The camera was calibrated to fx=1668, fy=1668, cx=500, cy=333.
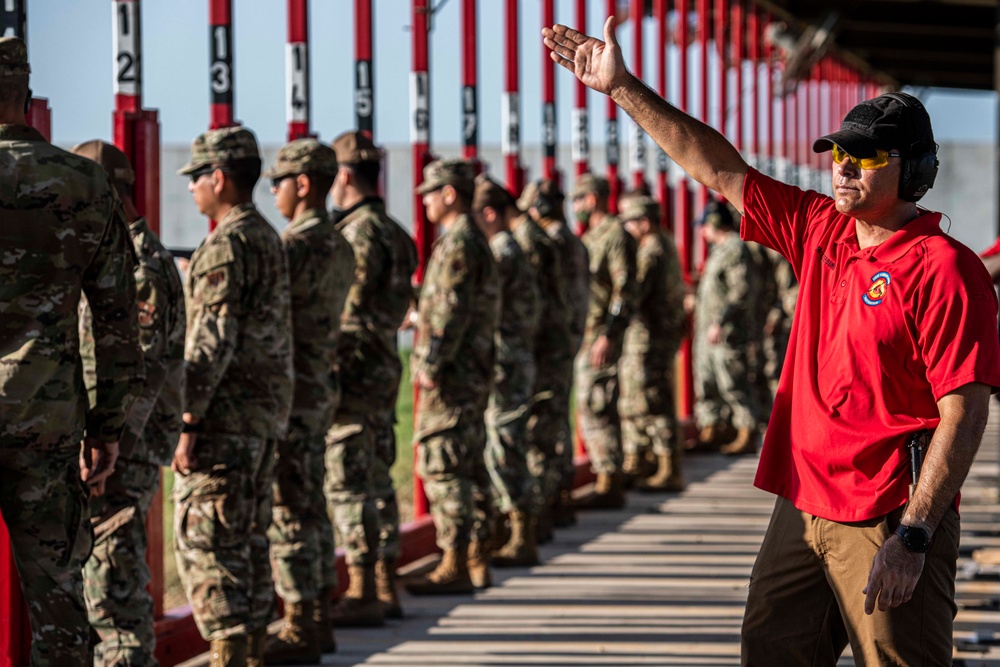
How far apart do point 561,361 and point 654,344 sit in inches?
87.3

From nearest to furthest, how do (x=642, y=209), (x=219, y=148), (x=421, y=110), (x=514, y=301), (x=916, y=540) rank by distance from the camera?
(x=916, y=540), (x=219, y=148), (x=514, y=301), (x=421, y=110), (x=642, y=209)

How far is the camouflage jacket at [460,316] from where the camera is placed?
23.7ft

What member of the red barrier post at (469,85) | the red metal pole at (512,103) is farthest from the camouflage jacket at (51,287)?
the red metal pole at (512,103)

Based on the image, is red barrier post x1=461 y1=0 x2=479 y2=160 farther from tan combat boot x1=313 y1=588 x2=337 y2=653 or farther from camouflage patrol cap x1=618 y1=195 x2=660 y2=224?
tan combat boot x1=313 y1=588 x2=337 y2=653

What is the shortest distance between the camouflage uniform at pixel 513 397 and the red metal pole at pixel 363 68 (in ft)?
3.56

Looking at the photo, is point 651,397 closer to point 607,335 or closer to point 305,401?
point 607,335

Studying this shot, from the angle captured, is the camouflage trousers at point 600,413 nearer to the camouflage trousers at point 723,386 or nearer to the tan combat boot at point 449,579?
the tan combat boot at point 449,579

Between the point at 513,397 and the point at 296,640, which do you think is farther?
the point at 513,397

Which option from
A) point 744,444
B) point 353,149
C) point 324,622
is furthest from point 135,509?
point 744,444

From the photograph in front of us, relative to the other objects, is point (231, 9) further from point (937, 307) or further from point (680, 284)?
point (680, 284)

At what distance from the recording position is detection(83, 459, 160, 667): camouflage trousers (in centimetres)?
478

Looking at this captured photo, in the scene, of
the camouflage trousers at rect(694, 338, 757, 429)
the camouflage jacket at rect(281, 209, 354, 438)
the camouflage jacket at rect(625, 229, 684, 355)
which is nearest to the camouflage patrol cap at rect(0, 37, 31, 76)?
the camouflage jacket at rect(281, 209, 354, 438)

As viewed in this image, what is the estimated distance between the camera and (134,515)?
487 cm

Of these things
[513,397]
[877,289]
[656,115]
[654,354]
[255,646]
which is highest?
[656,115]
